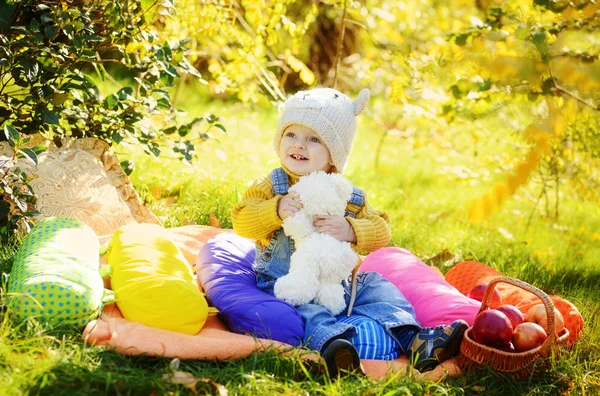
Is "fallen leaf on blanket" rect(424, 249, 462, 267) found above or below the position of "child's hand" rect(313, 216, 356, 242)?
below

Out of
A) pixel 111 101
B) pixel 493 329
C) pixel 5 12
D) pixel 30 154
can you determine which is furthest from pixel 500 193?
pixel 5 12

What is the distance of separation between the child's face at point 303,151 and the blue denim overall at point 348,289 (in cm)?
11

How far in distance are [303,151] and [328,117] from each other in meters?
0.18

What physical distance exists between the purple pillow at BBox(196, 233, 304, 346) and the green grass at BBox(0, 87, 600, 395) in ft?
0.66

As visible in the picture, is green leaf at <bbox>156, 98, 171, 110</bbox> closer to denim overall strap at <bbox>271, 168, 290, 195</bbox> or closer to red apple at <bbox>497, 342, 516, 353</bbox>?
denim overall strap at <bbox>271, 168, 290, 195</bbox>

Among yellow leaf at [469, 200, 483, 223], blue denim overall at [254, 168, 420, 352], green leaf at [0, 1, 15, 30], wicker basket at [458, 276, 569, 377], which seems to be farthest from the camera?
green leaf at [0, 1, 15, 30]

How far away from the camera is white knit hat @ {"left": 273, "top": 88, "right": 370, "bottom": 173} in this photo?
291 cm

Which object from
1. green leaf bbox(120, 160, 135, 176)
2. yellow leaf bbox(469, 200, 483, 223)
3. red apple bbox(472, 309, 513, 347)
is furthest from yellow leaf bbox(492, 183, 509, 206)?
green leaf bbox(120, 160, 135, 176)

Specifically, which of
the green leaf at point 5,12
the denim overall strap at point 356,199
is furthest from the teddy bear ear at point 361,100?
the green leaf at point 5,12

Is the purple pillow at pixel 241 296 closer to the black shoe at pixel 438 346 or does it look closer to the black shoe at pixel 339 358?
Answer: the black shoe at pixel 339 358

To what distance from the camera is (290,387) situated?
233cm

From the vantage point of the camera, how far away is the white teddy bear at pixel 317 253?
107 inches

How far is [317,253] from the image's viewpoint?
2699 millimetres

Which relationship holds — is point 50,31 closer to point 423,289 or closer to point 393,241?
point 423,289
